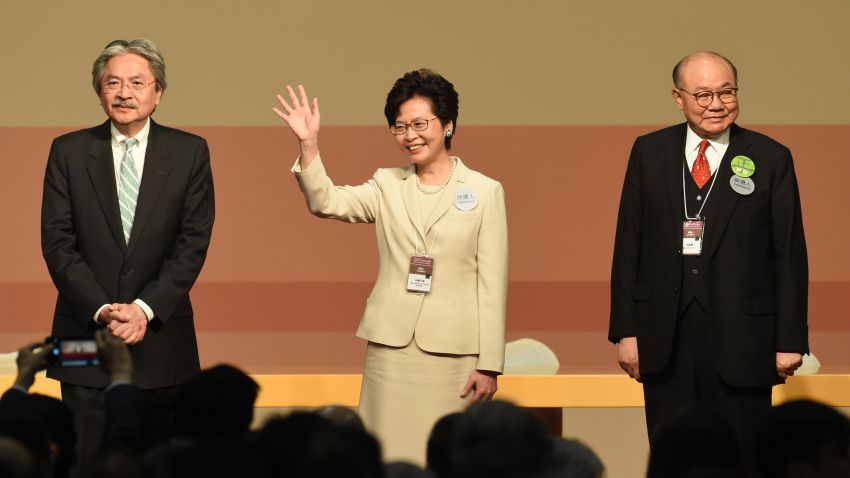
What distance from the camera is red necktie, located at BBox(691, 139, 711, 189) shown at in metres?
3.86

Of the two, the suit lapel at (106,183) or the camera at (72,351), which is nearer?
the camera at (72,351)

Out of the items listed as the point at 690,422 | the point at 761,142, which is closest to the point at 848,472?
the point at 690,422

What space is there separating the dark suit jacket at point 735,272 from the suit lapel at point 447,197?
1.73ft

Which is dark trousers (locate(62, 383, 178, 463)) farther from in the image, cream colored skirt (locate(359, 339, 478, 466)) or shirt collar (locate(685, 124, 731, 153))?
shirt collar (locate(685, 124, 731, 153))

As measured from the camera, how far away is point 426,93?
3.91 metres

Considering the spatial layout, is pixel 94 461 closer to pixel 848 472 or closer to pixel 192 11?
pixel 848 472

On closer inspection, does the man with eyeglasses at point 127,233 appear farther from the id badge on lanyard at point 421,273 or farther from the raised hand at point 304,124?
the id badge on lanyard at point 421,273

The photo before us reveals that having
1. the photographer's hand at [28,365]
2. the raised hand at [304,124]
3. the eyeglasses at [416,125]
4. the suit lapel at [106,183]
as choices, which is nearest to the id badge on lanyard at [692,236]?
the eyeglasses at [416,125]

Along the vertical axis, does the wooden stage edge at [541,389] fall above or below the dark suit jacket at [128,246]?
below

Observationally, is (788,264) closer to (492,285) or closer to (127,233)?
(492,285)

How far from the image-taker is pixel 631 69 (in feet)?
17.8

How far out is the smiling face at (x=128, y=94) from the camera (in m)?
3.76

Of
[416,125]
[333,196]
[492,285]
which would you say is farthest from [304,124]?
[492,285]

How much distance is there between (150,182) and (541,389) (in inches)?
69.4
